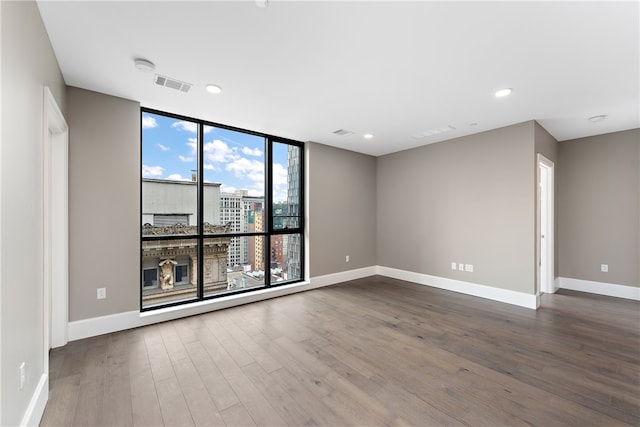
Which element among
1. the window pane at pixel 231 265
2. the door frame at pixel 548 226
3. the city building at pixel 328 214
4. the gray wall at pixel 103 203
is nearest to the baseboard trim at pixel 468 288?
the city building at pixel 328 214

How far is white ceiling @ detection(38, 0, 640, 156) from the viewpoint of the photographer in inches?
69.5

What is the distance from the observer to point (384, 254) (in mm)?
5750

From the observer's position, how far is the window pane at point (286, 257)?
451 cm

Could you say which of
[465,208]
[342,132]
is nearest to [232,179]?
[342,132]

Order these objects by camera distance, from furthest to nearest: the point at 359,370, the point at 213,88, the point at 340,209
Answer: the point at 340,209 → the point at 213,88 → the point at 359,370

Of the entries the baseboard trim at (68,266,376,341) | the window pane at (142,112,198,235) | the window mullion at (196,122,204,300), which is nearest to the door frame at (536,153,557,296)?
the baseboard trim at (68,266,376,341)

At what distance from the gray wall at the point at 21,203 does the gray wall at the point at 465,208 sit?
496 cm

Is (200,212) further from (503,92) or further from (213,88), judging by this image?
(503,92)

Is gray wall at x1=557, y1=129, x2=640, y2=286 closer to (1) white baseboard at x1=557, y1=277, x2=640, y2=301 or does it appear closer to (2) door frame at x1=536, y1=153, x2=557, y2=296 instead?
(1) white baseboard at x1=557, y1=277, x2=640, y2=301

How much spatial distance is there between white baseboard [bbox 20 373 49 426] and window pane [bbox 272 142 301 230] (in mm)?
3056

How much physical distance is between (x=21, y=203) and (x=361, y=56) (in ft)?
8.12

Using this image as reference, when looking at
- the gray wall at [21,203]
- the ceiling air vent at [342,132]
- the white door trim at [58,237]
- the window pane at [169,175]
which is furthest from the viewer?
the ceiling air vent at [342,132]

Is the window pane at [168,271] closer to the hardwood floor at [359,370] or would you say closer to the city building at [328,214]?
the city building at [328,214]

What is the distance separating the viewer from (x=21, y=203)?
1517mm
